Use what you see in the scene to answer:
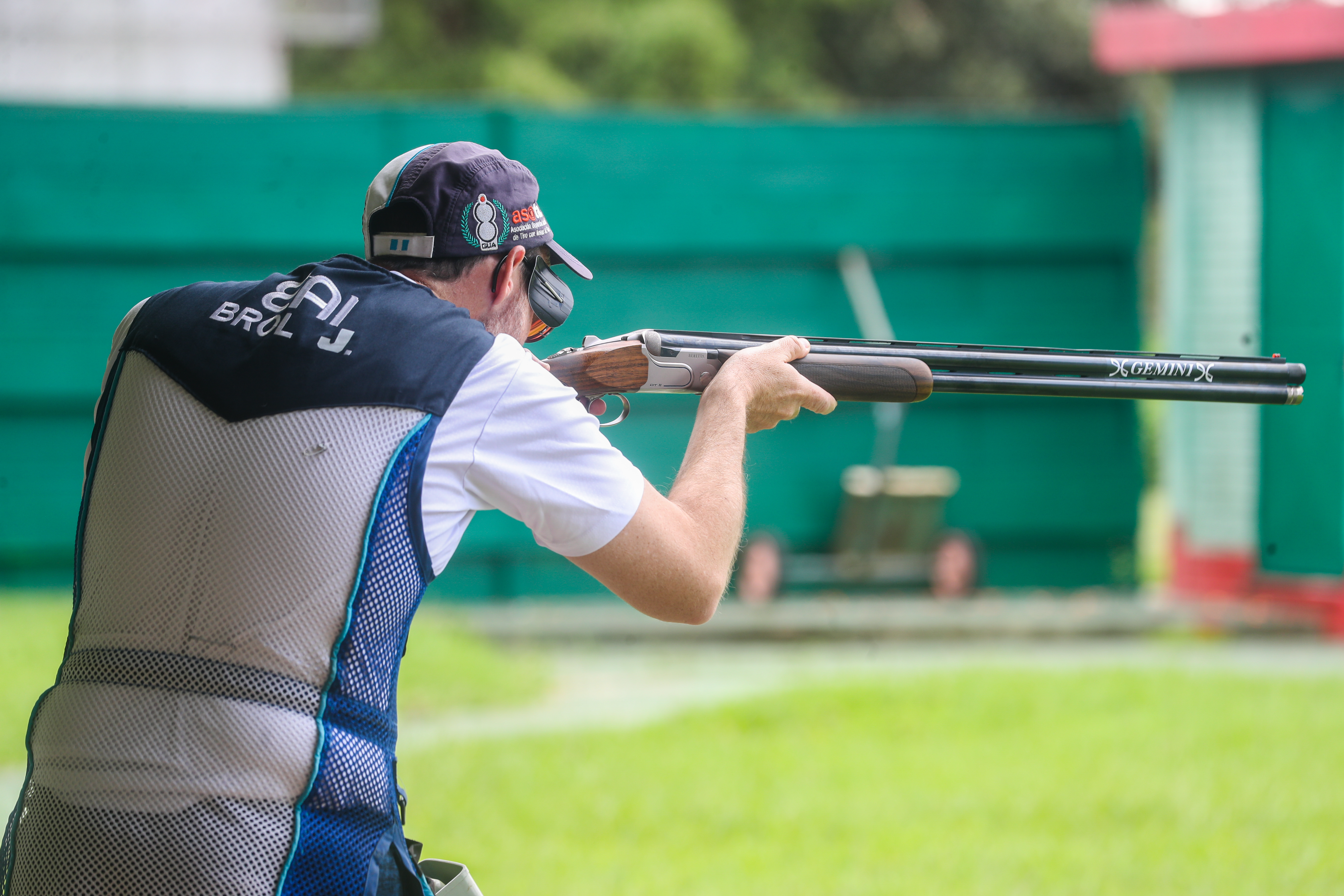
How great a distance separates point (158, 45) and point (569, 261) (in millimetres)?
12655

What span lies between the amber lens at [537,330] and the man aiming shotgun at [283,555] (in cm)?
30

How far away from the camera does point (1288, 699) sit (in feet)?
19.8

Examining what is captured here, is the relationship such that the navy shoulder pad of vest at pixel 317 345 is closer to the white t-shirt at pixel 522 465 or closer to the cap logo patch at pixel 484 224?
the white t-shirt at pixel 522 465

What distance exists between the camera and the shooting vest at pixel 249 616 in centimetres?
181

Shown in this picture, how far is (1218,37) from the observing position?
757 cm

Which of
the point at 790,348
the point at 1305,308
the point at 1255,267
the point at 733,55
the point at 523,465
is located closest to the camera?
the point at 523,465

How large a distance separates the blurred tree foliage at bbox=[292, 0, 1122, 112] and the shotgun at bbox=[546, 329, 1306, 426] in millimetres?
14475

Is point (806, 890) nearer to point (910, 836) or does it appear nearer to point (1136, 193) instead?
point (910, 836)

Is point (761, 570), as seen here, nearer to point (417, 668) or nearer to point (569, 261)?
point (417, 668)

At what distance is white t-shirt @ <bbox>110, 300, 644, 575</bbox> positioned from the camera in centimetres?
193

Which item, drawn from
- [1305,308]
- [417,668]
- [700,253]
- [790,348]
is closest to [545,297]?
[790,348]

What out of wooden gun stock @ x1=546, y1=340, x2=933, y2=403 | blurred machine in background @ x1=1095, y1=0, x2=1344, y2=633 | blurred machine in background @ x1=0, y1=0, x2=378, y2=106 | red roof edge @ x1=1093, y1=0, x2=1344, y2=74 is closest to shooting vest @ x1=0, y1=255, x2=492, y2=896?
wooden gun stock @ x1=546, y1=340, x2=933, y2=403

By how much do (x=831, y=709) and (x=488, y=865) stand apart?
2149 mm

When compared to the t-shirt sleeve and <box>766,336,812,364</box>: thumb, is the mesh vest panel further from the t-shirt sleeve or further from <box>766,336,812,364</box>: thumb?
<box>766,336,812,364</box>: thumb
